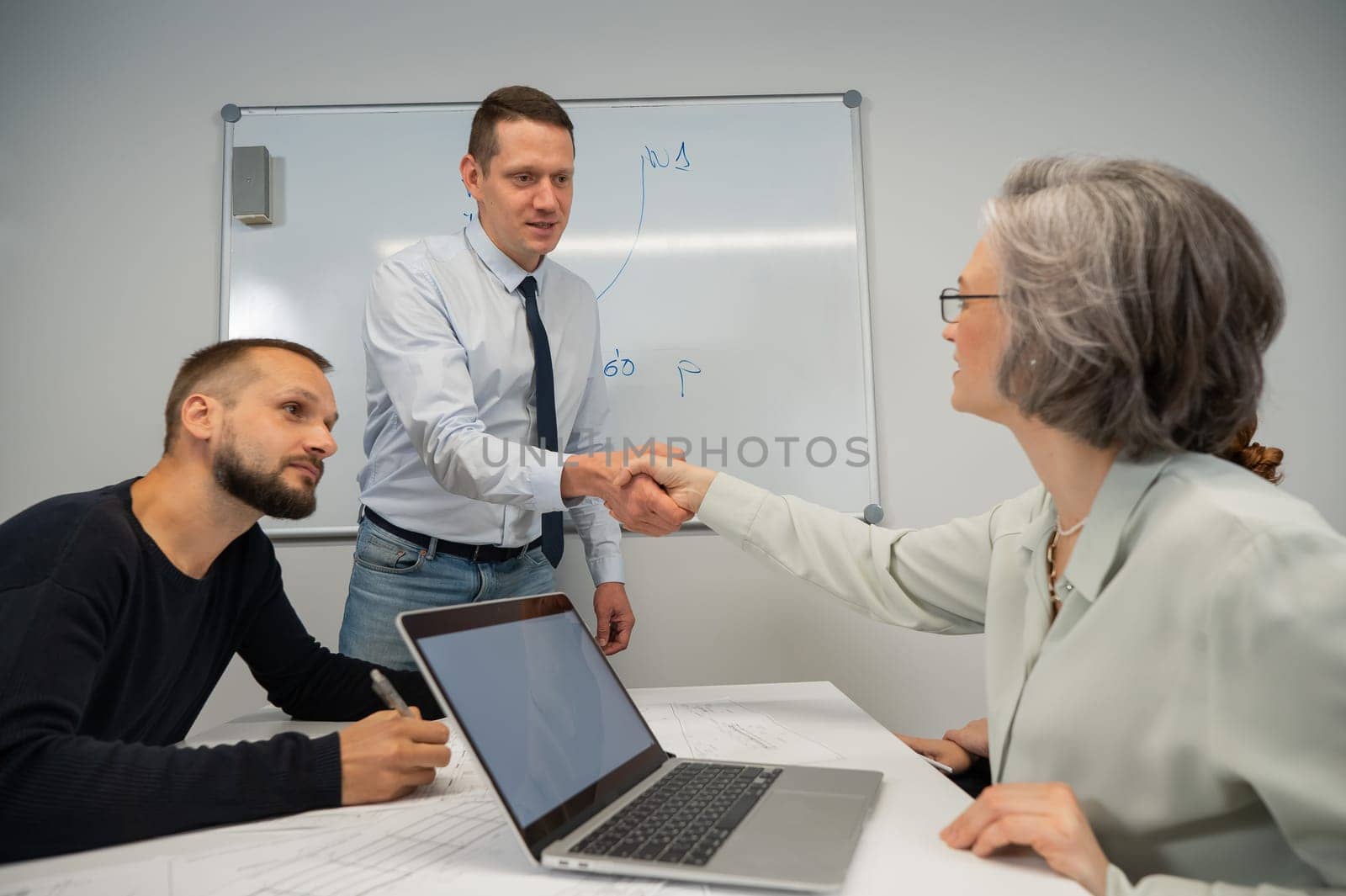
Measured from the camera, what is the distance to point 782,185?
2.34m

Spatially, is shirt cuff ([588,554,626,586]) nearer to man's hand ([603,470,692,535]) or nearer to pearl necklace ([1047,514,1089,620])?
man's hand ([603,470,692,535])

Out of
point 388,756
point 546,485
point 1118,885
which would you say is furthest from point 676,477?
point 1118,885

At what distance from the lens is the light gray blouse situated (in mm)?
694

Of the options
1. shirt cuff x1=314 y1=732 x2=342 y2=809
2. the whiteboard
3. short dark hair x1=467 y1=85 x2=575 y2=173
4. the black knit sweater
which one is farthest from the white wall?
shirt cuff x1=314 y1=732 x2=342 y2=809

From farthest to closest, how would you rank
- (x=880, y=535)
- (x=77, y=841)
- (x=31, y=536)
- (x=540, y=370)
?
(x=540, y=370), (x=880, y=535), (x=31, y=536), (x=77, y=841)

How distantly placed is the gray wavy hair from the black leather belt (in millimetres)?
1192

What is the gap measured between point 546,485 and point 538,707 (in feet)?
2.37

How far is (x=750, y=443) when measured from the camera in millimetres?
2289

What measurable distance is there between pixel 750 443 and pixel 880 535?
874mm

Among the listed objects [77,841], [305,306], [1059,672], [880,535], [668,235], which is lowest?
[77,841]

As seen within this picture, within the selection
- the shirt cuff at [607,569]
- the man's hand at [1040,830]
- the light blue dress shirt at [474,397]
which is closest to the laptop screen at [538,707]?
the man's hand at [1040,830]

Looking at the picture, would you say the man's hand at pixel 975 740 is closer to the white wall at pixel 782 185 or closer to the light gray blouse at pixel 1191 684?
the light gray blouse at pixel 1191 684

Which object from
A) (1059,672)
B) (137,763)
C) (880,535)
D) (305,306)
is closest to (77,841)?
(137,763)

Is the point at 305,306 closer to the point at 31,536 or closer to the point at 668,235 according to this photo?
the point at 668,235
